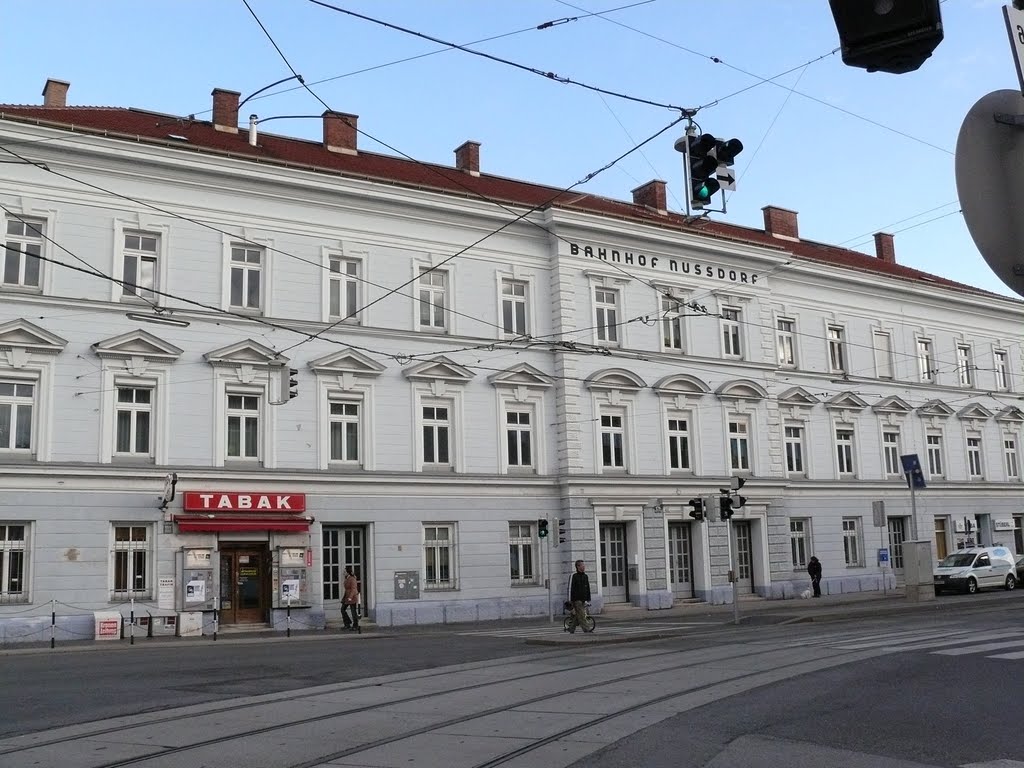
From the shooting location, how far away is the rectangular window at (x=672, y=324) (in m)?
37.2

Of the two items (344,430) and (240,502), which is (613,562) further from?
(240,502)

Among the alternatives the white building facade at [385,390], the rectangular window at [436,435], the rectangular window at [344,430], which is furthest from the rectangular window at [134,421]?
the rectangular window at [436,435]

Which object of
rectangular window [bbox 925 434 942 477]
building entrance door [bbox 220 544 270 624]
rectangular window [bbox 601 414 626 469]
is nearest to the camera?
building entrance door [bbox 220 544 270 624]

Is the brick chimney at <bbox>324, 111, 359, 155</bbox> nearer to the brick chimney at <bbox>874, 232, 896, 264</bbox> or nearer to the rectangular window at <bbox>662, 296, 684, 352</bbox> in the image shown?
the rectangular window at <bbox>662, 296, 684, 352</bbox>

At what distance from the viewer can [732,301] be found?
39.1 meters

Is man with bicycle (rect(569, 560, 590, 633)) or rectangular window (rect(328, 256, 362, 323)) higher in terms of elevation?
rectangular window (rect(328, 256, 362, 323))

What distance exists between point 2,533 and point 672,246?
2324cm

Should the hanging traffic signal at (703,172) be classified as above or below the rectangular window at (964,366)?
below

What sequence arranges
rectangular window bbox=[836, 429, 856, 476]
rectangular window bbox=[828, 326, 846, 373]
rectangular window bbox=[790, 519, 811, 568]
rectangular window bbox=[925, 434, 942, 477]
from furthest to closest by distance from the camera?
1. rectangular window bbox=[925, 434, 942, 477]
2. rectangular window bbox=[828, 326, 846, 373]
3. rectangular window bbox=[836, 429, 856, 476]
4. rectangular window bbox=[790, 519, 811, 568]

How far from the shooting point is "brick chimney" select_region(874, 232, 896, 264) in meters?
52.1

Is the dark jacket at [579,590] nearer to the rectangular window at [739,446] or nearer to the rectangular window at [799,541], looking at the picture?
the rectangular window at [739,446]

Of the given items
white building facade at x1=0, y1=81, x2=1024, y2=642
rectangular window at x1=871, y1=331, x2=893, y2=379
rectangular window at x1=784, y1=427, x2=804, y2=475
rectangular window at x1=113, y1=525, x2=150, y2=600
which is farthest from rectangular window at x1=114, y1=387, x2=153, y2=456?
rectangular window at x1=871, y1=331, x2=893, y2=379

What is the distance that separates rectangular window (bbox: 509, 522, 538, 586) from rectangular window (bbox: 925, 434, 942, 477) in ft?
68.7

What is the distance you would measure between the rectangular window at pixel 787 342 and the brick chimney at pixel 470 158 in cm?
1322
